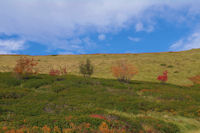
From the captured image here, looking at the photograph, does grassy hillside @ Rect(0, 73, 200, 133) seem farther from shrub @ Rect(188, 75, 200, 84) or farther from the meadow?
shrub @ Rect(188, 75, 200, 84)

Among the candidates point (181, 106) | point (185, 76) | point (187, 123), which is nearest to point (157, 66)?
point (185, 76)

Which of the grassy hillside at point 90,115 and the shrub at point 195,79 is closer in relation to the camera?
the grassy hillside at point 90,115

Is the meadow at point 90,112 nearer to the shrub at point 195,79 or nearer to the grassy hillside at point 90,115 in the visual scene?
the grassy hillside at point 90,115

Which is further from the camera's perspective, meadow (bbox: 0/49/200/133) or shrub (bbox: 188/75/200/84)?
shrub (bbox: 188/75/200/84)

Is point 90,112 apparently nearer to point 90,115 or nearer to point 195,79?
point 90,115

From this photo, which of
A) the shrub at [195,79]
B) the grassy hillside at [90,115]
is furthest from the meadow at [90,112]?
the shrub at [195,79]

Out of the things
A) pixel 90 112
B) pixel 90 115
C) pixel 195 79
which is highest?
pixel 195 79

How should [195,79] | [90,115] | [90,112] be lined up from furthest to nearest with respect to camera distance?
[195,79] → [90,112] → [90,115]

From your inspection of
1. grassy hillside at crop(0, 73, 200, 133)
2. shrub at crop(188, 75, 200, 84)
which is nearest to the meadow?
grassy hillside at crop(0, 73, 200, 133)

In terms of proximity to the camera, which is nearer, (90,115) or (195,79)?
(90,115)

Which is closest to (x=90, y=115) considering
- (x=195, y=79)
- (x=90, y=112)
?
(x=90, y=112)

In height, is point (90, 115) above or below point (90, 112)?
above

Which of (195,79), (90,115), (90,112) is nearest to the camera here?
(90,115)

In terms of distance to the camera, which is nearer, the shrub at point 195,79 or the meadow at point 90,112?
the meadow at point 90,112
